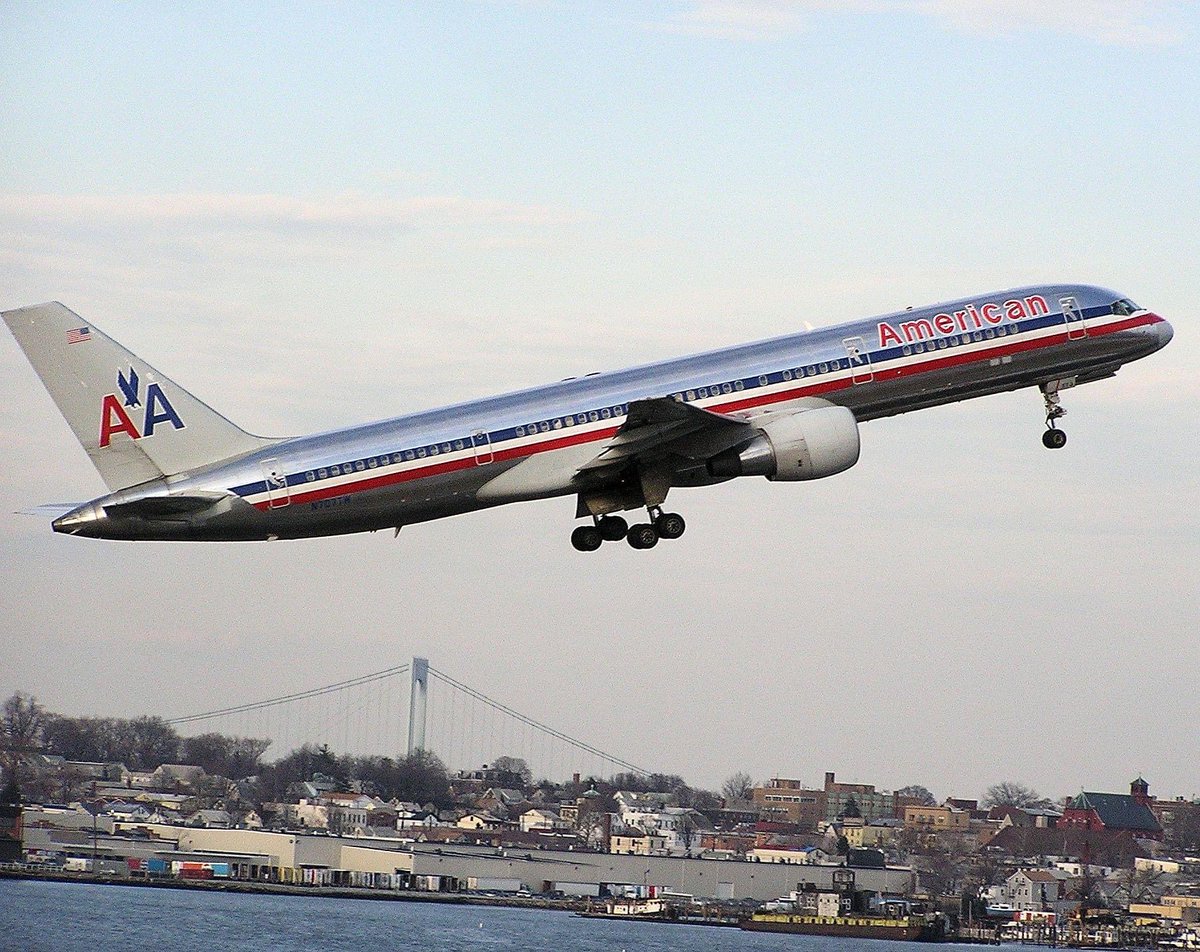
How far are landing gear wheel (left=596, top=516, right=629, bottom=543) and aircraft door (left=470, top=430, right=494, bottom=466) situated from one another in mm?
7661

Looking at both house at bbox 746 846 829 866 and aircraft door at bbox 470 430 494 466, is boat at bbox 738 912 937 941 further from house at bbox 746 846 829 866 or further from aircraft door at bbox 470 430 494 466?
aircraft door at bbox 470 430 494 466

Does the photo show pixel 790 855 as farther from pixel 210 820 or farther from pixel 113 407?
pixel 113 407

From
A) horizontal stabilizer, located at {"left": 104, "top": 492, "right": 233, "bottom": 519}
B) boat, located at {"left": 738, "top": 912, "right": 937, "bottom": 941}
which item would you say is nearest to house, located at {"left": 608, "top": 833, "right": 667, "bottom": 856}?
boat, located at {"left": 738, "top": 912, "right": 937, "bottom": 941}

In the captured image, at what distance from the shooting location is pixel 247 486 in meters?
51.6

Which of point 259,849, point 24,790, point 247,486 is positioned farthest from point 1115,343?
point 259,849

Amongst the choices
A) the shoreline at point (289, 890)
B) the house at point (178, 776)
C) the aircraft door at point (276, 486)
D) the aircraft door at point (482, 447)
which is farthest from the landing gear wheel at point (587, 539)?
the house at point (178, 776)

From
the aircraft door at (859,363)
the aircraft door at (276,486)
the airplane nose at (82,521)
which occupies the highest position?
the aircraft door at (859,363)

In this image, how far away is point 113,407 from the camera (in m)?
52.4

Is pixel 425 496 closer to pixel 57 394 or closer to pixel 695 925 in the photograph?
pixel 57 394

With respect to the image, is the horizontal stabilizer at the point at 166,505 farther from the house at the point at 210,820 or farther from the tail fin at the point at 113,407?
the house at the point at 210,820

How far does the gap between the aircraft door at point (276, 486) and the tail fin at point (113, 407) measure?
1451mm

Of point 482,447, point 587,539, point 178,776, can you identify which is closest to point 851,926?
point 178,776

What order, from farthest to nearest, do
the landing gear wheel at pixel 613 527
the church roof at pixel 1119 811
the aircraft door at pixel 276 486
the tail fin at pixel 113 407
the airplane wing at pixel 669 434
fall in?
1. the church roof at pixel 1119 811
2. the landing gear wheel at pixel 613 527
3. the airplane wing at pixel 669 434
4. the tail fin at pixel 113 407
5. the aircraft door at pixel 276 486

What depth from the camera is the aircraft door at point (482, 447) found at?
176 feet
